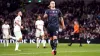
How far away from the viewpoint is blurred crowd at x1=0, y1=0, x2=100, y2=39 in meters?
45.8

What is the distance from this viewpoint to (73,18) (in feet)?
165

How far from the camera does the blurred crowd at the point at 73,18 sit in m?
45.8

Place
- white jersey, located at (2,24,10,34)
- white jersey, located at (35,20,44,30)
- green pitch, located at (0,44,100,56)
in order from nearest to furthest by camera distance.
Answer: green pitch, located at (0,44,100,56), white jersey, located at (35,20,44,30), white jersey, located at (2,24,10,34)

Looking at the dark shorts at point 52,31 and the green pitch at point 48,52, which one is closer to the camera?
the dark shorts at point 52,31

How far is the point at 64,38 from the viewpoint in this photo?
149 feet

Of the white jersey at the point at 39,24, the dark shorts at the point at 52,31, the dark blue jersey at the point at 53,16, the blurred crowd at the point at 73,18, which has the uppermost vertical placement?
the dark blue jersey at the point at 53,16

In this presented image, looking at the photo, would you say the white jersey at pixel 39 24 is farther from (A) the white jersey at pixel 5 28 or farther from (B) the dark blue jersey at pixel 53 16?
(B) the dark blue jersey at pixel 53 16

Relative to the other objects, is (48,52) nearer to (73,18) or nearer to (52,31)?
(52,31)

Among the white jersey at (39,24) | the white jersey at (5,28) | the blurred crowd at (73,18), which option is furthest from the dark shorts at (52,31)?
the blurred crowd at (73,18)

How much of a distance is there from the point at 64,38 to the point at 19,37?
60.4ft

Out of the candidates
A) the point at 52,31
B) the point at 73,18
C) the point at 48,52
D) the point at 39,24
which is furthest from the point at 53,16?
the point at 73,18

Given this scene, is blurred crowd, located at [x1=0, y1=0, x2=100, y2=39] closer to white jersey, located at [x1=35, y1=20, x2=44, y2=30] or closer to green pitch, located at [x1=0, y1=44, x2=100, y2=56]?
white jersey, located at [x1=35, y1=20, x2=44, y2=30]

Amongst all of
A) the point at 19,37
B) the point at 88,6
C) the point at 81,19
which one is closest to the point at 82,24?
the point at 81,19

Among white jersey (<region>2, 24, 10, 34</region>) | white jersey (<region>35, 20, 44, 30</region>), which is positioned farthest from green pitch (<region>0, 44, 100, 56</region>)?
white jersey (<region>2, 24, 10, 34</region>)
